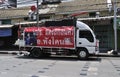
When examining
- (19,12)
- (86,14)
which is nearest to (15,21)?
(19,12)

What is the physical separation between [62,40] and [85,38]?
181cm

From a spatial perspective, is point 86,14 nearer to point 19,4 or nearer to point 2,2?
point 19,4

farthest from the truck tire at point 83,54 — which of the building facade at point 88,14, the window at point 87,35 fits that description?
the building facade at point 88,14

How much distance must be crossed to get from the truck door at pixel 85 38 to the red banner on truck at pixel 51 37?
46cm

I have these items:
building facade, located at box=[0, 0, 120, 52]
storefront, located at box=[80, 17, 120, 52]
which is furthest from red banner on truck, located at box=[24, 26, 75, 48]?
storefront, located at box=[80, 17, 120, 52]

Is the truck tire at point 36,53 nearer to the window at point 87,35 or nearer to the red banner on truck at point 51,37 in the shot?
the red banner on truck at point 51,37

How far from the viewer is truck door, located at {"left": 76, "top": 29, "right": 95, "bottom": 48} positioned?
26.1 metres

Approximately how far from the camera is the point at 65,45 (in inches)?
1044

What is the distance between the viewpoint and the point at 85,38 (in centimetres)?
2612

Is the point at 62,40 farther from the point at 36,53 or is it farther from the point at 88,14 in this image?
the point at 88,14

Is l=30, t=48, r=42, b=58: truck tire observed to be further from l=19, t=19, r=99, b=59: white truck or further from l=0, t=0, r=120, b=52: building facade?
l=0, t=0, r=120, b=52: building facade

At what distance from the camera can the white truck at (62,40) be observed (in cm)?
2612

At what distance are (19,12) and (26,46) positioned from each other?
1792 cm

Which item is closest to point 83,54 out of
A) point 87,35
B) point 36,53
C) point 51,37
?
point 87,35
